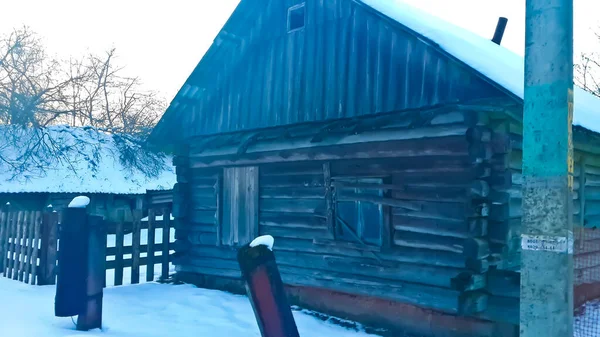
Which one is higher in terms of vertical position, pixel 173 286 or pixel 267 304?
pixel 267 304

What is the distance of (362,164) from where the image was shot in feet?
26.6

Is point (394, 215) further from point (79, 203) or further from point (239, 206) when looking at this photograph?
point (79, 203)

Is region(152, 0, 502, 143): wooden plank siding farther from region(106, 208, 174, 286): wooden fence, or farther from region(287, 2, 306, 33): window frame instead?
region(106, 208, 174, 286): wooden fence

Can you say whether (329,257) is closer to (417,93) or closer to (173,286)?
(417,93)

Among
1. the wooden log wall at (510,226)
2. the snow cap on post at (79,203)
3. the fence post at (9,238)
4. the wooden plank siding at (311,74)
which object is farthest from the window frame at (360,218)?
the fence post at (9,238)

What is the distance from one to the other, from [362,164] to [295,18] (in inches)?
120

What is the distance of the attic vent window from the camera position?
9.28m

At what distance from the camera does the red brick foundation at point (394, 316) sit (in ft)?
22.6

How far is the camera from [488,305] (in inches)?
265

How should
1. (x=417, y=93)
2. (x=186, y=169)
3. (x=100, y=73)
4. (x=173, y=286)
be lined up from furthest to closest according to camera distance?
1. (x=100, y=73)
2. (x=186, y=169)
3. (x=173, y=286)
4. (x=417, y=93)

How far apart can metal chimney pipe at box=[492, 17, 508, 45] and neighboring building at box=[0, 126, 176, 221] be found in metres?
15.3

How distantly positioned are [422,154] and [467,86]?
1.14 meters

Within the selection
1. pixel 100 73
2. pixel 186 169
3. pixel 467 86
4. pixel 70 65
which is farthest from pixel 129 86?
pixel 467 86

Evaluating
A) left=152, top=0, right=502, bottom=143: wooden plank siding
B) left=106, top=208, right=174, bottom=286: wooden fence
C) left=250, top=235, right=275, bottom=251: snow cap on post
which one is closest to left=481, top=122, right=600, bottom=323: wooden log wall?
left=152, top=0, right=502, bottom=143: wooden plank siding
